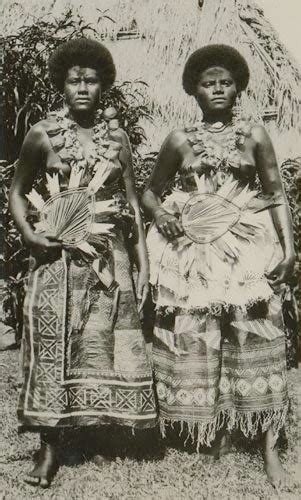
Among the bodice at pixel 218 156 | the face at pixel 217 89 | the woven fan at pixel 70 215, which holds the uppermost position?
the face at pixel 217 89

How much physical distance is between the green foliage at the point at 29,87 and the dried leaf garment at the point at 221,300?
0.91 metres

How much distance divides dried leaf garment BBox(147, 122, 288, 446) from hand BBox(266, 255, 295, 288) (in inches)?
1.8

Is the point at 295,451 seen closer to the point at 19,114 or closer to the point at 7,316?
the point at 7,316

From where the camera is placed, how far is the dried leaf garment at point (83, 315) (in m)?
2.85

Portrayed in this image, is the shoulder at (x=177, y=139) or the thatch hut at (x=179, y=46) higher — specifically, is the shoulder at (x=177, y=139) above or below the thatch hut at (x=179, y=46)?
below

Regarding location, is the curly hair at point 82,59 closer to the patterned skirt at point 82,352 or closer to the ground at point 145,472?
the patterned skirt at point 82,352

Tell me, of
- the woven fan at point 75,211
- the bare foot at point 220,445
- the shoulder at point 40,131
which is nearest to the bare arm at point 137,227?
the woven fan at point 75,211

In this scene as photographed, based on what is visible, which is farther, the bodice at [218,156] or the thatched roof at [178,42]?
the thatched roof at [178,42]

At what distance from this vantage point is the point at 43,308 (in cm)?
286

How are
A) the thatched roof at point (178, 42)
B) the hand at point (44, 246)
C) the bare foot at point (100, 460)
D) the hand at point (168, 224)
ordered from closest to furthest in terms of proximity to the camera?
the hand at point (44, 246) → the hand at point (168, 224) → the bare foot at point (100, 460) → the thatched roof at point (178, 42)

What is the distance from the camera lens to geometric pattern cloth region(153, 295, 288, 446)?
9.66 ft

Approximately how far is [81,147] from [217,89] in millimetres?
732

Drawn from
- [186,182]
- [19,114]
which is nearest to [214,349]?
[186,182]

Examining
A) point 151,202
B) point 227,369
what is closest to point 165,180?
point 151,202
